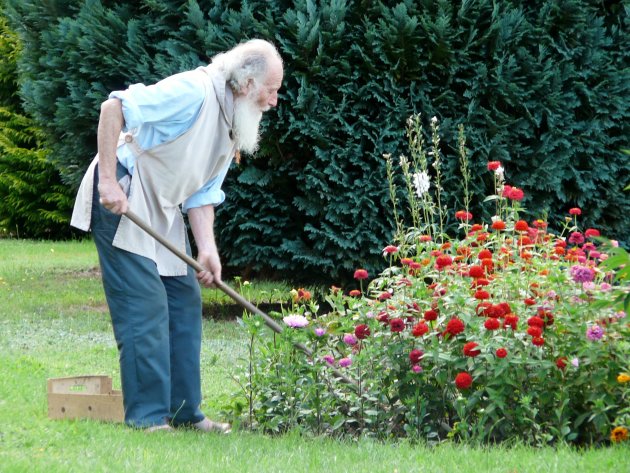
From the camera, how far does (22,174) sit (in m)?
17.0

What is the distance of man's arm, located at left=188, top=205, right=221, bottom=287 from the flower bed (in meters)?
0.32

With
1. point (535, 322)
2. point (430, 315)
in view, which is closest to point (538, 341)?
point (535, 322)

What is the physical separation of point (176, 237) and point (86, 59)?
3.82 m

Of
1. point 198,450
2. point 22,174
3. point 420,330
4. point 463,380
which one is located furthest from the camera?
point 22,174

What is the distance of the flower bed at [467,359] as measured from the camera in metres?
4.18

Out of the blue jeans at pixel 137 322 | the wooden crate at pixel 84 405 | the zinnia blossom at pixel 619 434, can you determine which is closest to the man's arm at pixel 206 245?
the blue jeans at pixel 137 322

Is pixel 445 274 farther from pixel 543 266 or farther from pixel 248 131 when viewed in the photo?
pixel 248 131

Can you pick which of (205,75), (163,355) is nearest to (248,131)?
(205,75)

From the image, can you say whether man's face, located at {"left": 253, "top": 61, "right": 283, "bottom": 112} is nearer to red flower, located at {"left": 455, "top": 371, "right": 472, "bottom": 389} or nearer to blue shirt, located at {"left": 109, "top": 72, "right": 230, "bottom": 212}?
blue shirt, located at {"left": 109, "top": 72, "right": 230, "bottom": 212}

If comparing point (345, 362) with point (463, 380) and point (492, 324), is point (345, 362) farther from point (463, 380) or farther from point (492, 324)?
point (492, 324)

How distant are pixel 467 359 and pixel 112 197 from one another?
1.66 metres

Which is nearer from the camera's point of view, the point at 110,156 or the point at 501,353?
the point at 501,353

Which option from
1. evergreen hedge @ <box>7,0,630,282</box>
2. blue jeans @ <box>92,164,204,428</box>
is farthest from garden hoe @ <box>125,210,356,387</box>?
evergreen hedge @ <box>7,0,630,282</box>

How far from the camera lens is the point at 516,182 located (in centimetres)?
780
